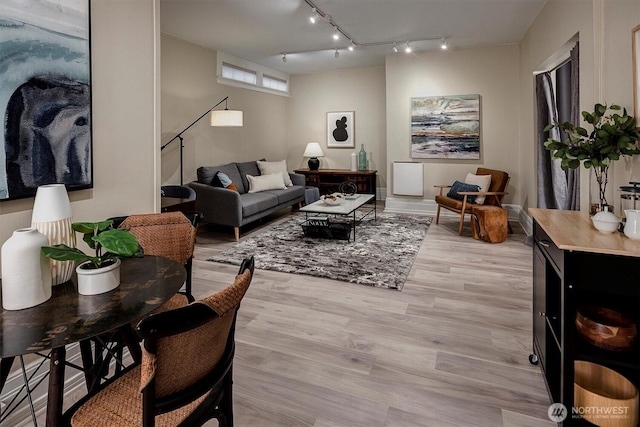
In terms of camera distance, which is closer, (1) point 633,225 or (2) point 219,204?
(1) point 633,225

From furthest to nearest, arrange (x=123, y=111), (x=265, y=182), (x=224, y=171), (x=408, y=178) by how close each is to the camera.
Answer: (x=408, y=178) → (x=265, y=182) → (x=224, y=171) → (x=123, y=111)

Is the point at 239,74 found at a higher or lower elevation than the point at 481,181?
higher

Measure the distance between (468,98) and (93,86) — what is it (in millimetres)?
5768

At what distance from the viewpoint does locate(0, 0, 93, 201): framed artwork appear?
5.35 feet

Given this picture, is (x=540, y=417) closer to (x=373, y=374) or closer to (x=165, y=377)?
(x=373, y=374)

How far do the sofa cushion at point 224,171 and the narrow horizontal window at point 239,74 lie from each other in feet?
5.19

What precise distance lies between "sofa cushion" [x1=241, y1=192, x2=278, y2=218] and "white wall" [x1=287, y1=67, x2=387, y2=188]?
2646mm

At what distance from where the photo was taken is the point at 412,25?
4.88 meters

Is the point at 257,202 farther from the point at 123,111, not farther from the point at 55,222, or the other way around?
the point at 55,222

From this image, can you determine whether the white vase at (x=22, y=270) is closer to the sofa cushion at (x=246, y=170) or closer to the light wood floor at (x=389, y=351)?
the light wood floor at (x=389, y=351)

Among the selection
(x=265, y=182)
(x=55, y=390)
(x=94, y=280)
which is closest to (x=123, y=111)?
(x=94, y=280)

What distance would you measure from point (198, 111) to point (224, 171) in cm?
99

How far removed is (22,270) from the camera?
1147 mm

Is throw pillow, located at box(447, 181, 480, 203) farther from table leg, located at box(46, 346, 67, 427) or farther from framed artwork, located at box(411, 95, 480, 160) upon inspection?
table leg, located at box(46, 346, 67, 427)
